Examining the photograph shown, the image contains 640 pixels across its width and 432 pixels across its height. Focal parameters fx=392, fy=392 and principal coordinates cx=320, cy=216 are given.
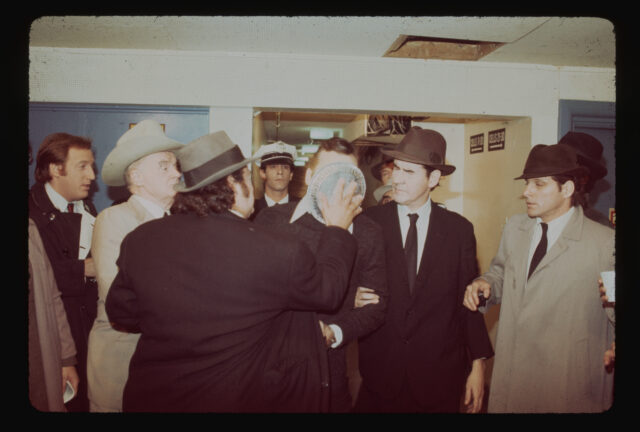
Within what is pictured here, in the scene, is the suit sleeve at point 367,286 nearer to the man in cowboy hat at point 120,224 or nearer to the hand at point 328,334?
the hand at point 328,334

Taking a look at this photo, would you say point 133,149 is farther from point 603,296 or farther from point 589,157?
point 589,157

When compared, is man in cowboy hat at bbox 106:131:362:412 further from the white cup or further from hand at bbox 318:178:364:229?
the white cup

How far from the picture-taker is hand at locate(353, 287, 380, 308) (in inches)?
72.2

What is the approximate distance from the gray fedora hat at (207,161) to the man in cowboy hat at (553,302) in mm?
1372

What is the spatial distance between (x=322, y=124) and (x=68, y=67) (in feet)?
15.3

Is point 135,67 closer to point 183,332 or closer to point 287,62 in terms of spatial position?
point 287,62

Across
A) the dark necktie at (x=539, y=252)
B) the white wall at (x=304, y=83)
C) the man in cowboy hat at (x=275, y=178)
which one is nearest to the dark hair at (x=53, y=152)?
the white wall at (x=304, y=83)

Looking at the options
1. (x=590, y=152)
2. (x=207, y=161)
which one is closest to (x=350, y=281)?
(x=207, y=161)

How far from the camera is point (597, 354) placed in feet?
6.58

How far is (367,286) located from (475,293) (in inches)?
23.2

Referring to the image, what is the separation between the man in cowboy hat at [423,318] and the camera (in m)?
2.01

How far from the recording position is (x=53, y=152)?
2234 millimetres
